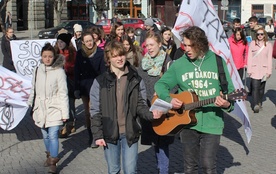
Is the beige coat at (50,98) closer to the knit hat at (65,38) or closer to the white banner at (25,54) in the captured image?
the knit hat at (65,38)

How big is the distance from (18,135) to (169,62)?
3.91 meters

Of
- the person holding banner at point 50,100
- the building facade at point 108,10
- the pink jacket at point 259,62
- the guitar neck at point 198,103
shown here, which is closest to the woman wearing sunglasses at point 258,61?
the pink jacket at point 259,62

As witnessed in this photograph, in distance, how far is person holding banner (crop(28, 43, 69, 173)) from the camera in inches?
277

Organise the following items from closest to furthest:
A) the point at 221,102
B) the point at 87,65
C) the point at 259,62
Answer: the point at 221,102
the point at 87,65
the point at 259,62

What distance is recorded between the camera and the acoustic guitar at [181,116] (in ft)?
17.0

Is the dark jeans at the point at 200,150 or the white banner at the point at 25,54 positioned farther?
the white banner at the point at 25,54

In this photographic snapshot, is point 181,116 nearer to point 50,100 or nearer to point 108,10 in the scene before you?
point 50,100

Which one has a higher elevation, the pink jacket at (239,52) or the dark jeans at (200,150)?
the pink jacket at (239,52)

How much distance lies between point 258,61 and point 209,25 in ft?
14.8

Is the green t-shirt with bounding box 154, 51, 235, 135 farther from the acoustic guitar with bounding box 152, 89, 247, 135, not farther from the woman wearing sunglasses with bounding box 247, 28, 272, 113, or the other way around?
the woman wearing sunglasses with bounding box 247, 28, 272, 113

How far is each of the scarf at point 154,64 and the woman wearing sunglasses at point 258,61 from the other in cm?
529

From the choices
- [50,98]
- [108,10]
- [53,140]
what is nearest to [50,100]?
[50,98]

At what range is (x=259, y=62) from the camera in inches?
452

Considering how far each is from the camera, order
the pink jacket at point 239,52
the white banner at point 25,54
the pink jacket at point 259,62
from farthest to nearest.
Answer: the pink jacket at point 239,52 → the pink jacket at point 259,62 → the white banner at point 25,54
